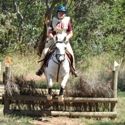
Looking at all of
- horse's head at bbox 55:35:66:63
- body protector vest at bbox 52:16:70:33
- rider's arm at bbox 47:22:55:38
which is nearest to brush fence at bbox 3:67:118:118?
horse's head at bbox 55:35:66:63

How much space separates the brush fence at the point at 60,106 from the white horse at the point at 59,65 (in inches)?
17.0

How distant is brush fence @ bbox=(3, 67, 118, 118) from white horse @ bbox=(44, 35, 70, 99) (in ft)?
1.41

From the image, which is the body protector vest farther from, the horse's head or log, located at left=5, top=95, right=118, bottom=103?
log, located at left=5, top=95, right=118, bottom=103

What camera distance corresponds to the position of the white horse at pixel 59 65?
1019 centimetres

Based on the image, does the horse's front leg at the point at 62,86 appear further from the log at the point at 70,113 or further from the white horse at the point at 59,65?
the log at the point at 70,113

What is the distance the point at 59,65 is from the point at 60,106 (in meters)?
1.09

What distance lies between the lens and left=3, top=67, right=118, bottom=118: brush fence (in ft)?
35.0

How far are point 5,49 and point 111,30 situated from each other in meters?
4.91

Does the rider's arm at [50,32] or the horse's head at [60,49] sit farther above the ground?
the rider's arm at [50,32]

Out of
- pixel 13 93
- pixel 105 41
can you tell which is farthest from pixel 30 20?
pixel 13 93

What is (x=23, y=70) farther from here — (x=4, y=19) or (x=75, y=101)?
(x=75, y=101)

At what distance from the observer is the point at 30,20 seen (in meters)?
22.6

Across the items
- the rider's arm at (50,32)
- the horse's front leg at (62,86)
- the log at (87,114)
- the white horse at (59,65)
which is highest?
the rider's arm at (50,32)

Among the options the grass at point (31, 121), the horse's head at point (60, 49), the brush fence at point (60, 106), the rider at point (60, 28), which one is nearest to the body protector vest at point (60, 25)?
the rider at point (60, 28)
